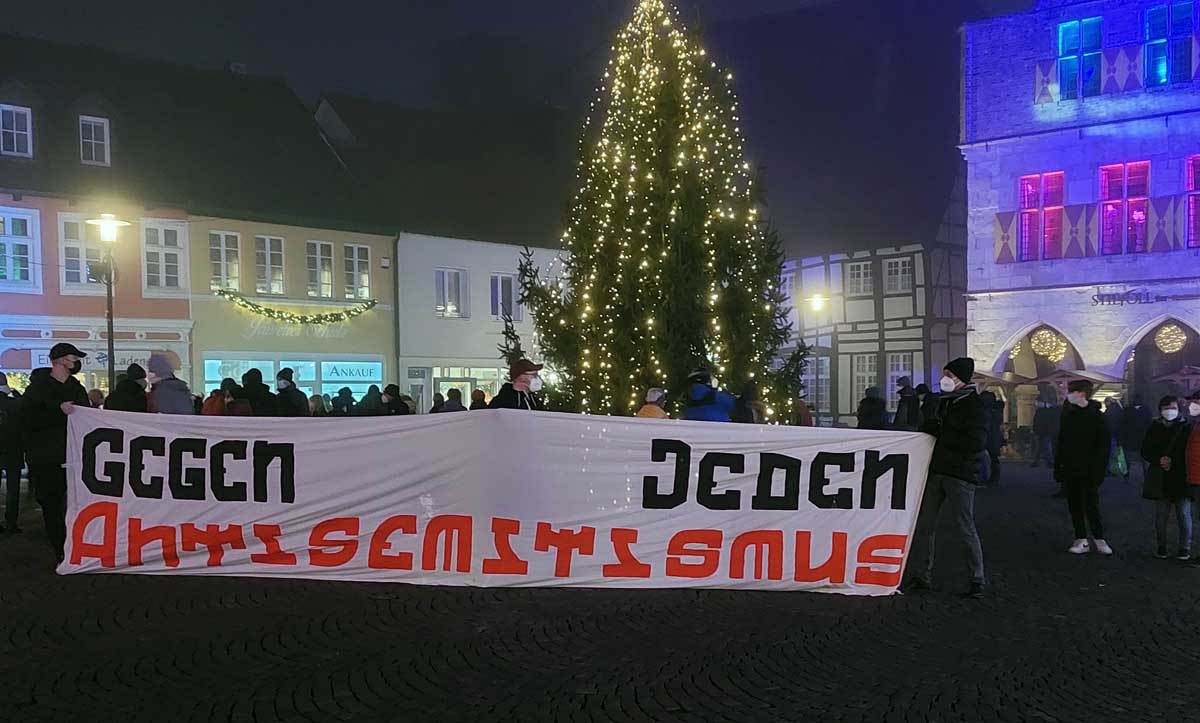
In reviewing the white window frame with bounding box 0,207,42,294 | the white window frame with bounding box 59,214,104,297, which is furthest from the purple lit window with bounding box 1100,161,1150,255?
the white window frame with bounding box 0,207,42,294

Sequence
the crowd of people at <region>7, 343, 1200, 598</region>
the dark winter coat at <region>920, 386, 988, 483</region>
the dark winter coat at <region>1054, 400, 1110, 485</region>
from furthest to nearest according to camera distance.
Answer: the dark winter coat at <region>1054, 400, 1110, 485</region> → the crowd of people at <region>7, 343, 1200, 598</region> → the dark winter coat at <region>920, 386, 988, 483</region>

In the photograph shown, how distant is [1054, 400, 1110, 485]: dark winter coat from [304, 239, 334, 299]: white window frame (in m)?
23.5

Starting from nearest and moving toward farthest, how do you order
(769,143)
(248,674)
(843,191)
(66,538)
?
(248,674) < (66,538) < (843,191) < (769,143)

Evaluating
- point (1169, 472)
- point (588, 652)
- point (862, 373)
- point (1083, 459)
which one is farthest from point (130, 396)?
point (862, 373)

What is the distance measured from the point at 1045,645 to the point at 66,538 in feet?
25.6

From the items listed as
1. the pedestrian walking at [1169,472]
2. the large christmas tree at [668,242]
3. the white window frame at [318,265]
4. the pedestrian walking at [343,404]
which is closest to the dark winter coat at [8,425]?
the pedestrian walking at [343,404]

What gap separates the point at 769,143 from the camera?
39.5m

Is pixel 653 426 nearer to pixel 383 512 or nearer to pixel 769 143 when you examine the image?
pixel 383 512

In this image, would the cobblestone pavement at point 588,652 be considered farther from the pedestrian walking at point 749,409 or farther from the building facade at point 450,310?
the building facade at point 450,310

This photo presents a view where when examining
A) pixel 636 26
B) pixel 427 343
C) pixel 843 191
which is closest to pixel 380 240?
pixel 427 343

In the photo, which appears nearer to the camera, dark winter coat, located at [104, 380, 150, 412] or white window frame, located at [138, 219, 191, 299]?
dark winter coat, located at [104, 380, 150, 412]

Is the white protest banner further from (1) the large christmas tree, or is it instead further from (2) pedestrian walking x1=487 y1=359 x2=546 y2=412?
(1) the large christmas tree

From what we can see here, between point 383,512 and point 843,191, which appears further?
point 843,191

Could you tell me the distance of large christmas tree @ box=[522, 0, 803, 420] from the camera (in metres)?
12.3
